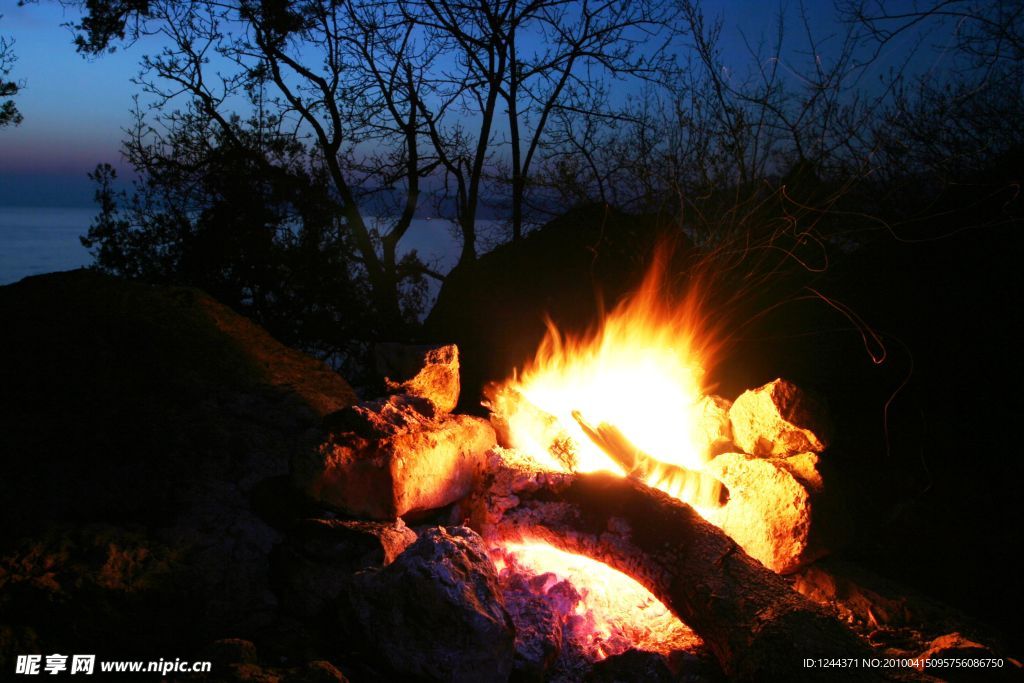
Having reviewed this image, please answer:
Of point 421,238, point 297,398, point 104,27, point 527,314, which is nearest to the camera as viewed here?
point 297,398

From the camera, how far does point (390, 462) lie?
2609mm

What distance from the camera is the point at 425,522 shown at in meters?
3.02

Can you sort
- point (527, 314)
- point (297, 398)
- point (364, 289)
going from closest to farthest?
point (297, 398) → point (527, 314) → point (364, 289)

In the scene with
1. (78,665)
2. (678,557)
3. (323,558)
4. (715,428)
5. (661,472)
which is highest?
(715,428)

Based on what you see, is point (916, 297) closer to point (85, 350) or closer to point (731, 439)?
point (731, 439)

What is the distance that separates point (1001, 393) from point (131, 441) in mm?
4856

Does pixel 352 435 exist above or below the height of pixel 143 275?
below

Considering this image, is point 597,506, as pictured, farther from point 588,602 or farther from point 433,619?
point 433,619

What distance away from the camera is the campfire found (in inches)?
82.7

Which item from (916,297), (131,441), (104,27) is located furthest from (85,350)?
(916,297)

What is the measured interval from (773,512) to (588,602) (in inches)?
44.4

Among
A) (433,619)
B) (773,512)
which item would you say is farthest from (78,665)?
(773,512)

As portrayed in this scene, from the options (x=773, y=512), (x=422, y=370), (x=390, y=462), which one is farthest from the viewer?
(x=422, y=370)

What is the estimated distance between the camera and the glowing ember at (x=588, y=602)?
2.46 meters
